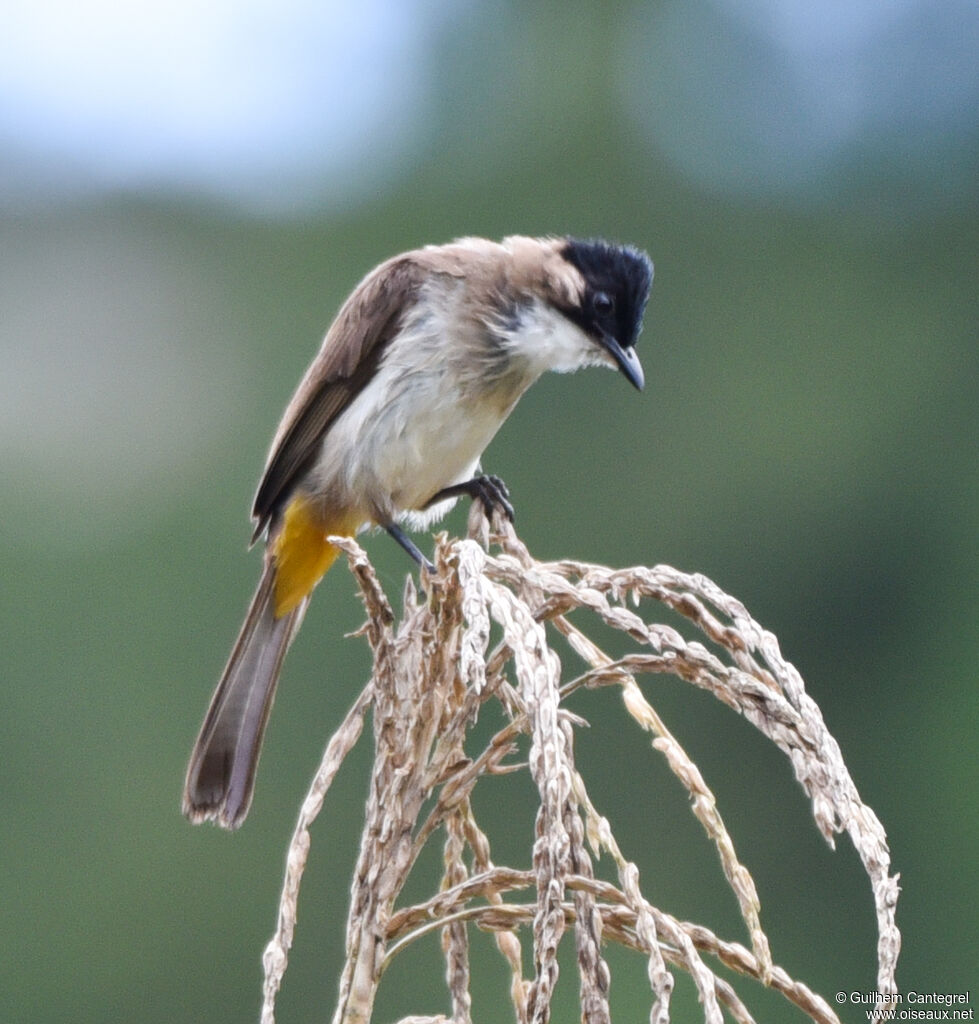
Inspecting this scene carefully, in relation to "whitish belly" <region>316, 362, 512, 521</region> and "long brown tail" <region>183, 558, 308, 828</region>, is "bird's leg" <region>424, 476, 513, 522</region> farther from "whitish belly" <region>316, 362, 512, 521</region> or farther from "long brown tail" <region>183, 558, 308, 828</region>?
"long brown tail" <region>183, 558, 308, 828</region>

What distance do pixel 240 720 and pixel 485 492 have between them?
578 millimetres

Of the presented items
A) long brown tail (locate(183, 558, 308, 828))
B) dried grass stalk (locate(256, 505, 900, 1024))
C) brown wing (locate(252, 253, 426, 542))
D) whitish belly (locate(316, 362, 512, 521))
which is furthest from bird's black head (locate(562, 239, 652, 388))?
dried grass stalk (locate(256, 505, 900, 1024))

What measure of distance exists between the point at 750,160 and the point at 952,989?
21.8ft

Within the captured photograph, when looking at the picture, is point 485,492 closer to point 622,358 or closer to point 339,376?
point 622,358

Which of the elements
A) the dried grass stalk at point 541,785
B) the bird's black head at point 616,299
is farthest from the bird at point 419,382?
the dried grass stalk at point 541,785

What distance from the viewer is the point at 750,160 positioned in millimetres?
13117

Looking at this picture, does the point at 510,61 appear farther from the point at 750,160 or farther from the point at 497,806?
the point at 497,806

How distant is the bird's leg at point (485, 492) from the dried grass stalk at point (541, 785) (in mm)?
718

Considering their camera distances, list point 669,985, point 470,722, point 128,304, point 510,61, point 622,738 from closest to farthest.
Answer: point 669,985
point 470,722
point 622,738
point 128,304
point 510,61

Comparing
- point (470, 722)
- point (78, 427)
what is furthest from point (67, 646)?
point (470, 722)

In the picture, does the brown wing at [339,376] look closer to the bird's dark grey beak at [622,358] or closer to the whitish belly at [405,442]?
the whitish belly at [405,442]

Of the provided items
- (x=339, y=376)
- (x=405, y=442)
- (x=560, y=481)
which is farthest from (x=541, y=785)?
(x=560, y=481)

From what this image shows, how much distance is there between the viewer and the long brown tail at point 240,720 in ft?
9.00

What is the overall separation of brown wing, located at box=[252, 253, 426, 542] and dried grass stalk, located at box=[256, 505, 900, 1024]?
165 cm
